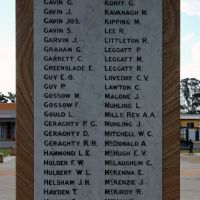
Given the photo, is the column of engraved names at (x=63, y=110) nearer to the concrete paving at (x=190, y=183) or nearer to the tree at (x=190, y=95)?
the concrete paving at (x=190, y=183)

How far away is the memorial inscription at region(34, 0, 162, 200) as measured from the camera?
2.85 m

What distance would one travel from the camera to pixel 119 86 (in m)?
2.89

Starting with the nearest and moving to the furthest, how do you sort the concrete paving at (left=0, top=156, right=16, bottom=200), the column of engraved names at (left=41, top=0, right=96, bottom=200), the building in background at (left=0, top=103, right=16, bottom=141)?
the column of engraved names at (left=41, top=0, right=96, bottom=200)
the concrete paving at (left=0, top=156, right=16, bottom=200)
the building in background at (left=0, top=103, right=16, bottom=141)

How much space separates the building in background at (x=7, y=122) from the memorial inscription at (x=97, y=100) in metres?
55.7

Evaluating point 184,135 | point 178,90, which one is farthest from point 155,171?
point 184,135

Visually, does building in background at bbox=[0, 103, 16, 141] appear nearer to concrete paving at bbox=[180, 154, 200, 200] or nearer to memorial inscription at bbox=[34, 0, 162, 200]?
concrete paving at bbox=[180, 154, 200, 200]

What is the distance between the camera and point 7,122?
6009cm

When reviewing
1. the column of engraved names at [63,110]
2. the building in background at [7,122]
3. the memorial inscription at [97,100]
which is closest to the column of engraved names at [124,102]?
the memorial inscription at [97,100]

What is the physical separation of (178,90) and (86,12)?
2.26ft

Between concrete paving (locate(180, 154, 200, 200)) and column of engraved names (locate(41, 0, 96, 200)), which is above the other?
column of engraved names (locate(41, 0, 96, 200))

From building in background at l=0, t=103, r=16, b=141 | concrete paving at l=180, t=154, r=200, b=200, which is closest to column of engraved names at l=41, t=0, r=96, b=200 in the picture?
concrete paving at l=180, t=154, r=200, b=200

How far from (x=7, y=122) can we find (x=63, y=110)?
58.3 m

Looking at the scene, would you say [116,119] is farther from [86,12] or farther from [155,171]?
[86,12]

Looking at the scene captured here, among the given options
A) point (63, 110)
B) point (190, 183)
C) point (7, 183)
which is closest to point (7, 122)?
point (7, 183)
